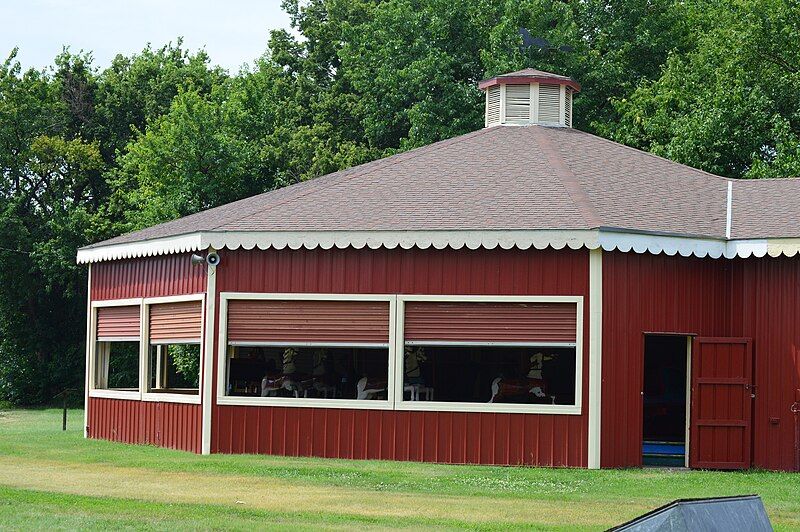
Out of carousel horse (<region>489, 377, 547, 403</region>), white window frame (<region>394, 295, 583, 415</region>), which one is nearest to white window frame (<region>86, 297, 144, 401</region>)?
white window frame (<region>394, 295, 583, 415</region>)

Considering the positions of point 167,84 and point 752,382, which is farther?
point 167,84

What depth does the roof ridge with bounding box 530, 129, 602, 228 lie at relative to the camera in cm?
1698

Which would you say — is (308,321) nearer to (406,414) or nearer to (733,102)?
(406,414)

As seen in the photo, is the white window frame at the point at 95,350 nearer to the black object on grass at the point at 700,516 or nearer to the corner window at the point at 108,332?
the corner window at the point at 108,332

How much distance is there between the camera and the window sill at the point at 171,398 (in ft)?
60.6

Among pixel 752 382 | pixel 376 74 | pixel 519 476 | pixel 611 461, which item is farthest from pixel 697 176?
pixel 376 74

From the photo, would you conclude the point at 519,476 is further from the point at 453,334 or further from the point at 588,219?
the point at 588,219

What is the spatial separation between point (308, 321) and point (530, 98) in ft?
24.0

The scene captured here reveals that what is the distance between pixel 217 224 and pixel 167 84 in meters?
27.2

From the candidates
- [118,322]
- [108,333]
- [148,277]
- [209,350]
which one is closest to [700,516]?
[209,350]

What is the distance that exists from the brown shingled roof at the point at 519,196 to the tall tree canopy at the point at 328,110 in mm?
8380

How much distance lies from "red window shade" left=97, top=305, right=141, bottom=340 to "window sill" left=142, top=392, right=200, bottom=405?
42.7 inches

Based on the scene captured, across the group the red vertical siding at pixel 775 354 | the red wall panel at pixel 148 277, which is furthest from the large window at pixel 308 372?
the red vertical siding at pixel 775 354

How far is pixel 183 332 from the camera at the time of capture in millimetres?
18906
